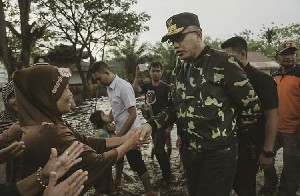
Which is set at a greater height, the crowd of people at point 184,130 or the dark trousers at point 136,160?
the crowd of people at point 184,130

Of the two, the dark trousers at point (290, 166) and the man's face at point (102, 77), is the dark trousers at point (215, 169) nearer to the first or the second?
the dark trousers at point (290, 166)

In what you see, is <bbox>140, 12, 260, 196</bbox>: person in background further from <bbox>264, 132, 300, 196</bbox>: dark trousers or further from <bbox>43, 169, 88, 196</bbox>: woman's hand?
<bbox>264, 132, 300, 196</bbox>: dark trousers

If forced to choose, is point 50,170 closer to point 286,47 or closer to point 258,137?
point 258,137

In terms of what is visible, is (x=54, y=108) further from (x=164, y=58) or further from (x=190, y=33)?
Result: (x=164, y=58)

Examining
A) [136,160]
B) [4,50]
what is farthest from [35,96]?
[4,50]

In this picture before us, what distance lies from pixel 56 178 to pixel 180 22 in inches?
67.3

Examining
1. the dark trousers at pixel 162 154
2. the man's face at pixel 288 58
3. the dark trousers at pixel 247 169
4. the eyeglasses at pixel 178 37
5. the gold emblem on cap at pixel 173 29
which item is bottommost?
the dark trousers at pixel 162 154

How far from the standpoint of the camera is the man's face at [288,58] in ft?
15.1

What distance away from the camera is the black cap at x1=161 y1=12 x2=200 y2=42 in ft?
9.85

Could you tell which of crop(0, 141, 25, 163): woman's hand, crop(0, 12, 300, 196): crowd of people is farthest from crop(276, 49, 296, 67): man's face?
crop(0, 141, 25, 163): woman's hand

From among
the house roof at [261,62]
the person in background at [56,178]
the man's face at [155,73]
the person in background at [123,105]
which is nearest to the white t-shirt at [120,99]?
the person in background at [123,105]

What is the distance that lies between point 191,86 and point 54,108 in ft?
3.84

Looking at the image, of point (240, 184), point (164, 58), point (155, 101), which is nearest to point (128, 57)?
point (164, 58)

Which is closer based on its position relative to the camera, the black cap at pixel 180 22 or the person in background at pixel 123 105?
the black cap at pixel 180 22
